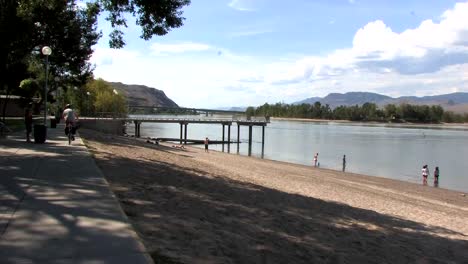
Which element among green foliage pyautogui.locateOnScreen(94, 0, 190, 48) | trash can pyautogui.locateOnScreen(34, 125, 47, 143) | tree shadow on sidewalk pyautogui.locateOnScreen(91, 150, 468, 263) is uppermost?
green foliage pyautogui.locateOnScreen(94, 0, 190, 48)

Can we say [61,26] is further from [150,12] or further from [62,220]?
[62,220]

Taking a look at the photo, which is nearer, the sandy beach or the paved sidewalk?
the paved sidewalk

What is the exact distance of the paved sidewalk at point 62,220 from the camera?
5.50 m

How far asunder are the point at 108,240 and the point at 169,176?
25.8 ft

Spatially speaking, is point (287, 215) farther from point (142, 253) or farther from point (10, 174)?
point (10, 174)

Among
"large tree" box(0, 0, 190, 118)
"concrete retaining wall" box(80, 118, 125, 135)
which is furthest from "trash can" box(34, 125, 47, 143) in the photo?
"concrete retaining wall" box(80, 118, 125, 135)

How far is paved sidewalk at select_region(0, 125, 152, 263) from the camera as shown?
550cm

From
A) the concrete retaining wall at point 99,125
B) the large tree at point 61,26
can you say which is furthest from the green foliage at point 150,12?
the concrete retaining wall at point 99,125

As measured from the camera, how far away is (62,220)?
6.93 meters

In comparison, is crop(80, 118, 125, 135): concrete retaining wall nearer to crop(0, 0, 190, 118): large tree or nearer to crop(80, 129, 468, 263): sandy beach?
crop(0, 0, 190, 118): large tree

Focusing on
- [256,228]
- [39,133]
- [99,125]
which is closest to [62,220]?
[256,228]

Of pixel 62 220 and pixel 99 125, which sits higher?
pixel 62 220

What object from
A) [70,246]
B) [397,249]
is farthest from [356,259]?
[70,246]

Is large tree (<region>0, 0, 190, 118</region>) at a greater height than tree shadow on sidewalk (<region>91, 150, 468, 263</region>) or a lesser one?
greater
